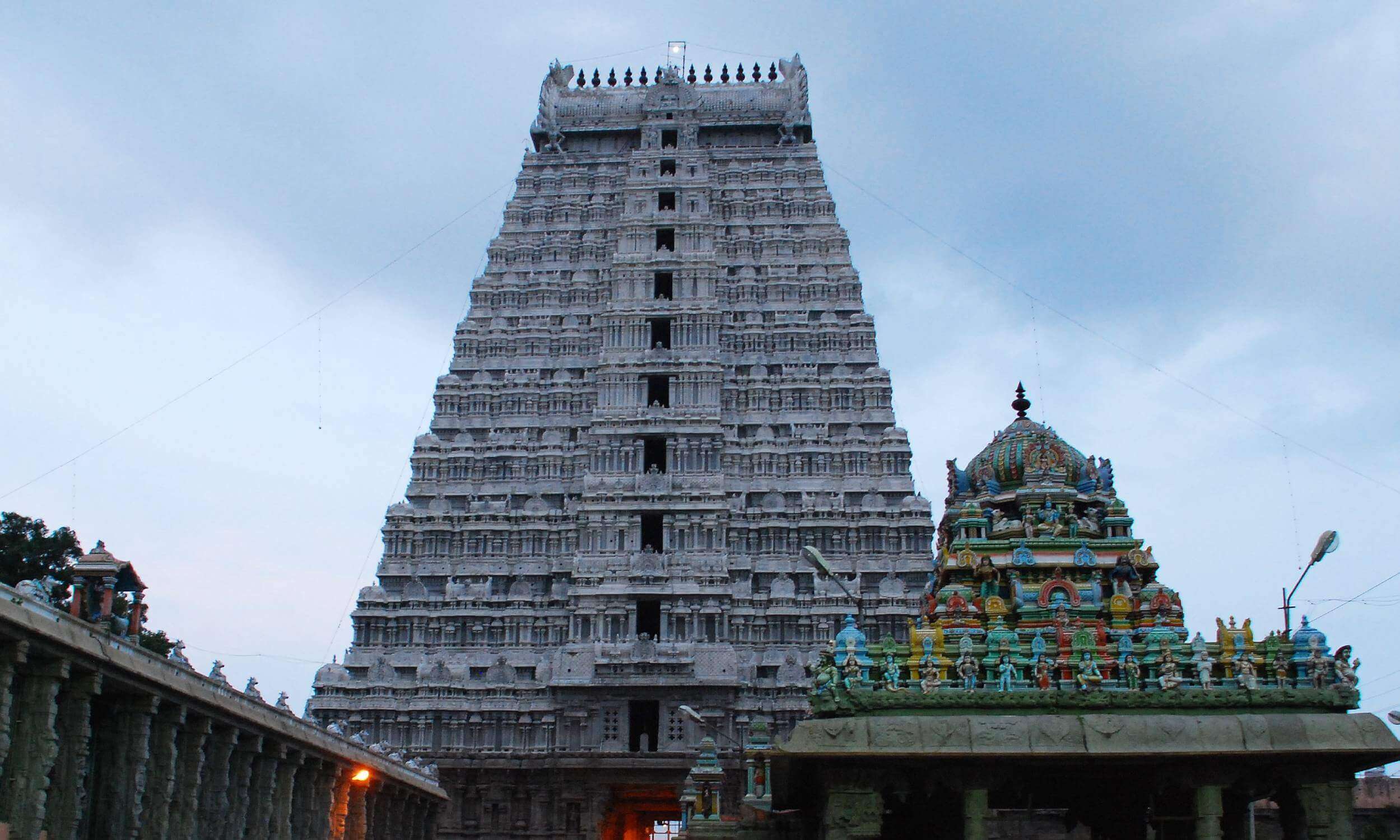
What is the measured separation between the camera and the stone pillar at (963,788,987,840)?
74.1 feet

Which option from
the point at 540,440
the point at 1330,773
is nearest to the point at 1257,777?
the point at 1330,773

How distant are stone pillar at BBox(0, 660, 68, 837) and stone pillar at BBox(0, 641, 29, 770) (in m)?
0.81

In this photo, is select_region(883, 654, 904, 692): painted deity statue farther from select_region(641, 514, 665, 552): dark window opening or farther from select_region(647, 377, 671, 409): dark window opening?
select_region(647, 377, 671, 409): dark window opening

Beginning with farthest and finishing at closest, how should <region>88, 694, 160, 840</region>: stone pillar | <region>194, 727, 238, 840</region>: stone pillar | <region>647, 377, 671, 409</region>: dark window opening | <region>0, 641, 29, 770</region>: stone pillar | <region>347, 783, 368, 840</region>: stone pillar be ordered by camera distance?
<region>647, 377, 671, 409</region>: dark window opening < <region>347, 783, 368, 840</region>: stone pillar < <region>194, 727, 238, 840</region>: stone pillar < <region>88, 694, 160, 840</region>: stone pillar < <region>0, 641, 29, 770</region>: stone pillar

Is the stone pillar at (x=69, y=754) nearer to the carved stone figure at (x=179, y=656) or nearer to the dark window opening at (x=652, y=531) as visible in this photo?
the carved stone figure at (x=179, y=656)

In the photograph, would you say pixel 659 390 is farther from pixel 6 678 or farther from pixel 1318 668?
pixel 6 678

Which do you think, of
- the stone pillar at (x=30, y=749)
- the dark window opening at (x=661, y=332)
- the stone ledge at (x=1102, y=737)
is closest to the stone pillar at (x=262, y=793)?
the stone pillar at (x=30, y=749)

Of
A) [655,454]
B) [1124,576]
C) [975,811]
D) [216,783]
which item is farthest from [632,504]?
[975,811]

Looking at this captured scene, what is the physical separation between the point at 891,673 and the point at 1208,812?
5.16 m

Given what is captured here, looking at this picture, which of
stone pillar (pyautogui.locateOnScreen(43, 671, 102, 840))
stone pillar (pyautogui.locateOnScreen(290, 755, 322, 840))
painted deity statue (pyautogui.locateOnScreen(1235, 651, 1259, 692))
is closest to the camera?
painted deity statue (pyautogui.locateOnScreen(1235, 651, 1259, 692))

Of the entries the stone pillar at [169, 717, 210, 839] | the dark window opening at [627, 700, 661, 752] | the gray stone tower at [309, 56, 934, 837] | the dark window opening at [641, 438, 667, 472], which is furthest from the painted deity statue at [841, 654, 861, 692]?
the dark window opening at [641, 438, 667, 472]

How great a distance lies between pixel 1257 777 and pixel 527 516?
133ft

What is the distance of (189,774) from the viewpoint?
29.3 m

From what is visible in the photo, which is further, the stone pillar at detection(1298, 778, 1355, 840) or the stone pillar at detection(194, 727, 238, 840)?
the stone pillar at detection(194, 727, 238, 840)
